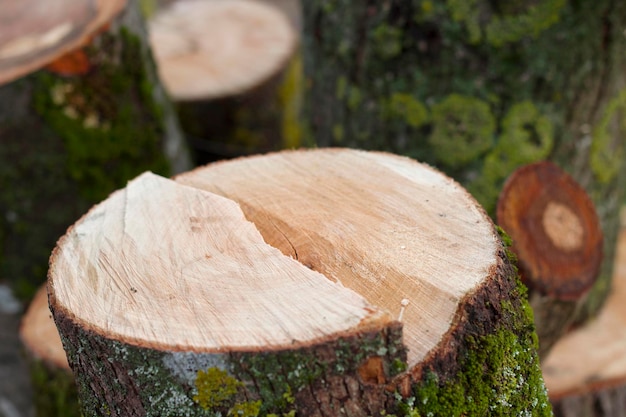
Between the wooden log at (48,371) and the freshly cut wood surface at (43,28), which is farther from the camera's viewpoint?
the freshly cut wood surface at (43,28)

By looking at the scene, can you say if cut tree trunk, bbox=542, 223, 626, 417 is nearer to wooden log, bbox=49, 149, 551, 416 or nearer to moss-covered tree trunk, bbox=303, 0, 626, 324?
moss-covered tree trunk, bbox=303, 0, 626, 324

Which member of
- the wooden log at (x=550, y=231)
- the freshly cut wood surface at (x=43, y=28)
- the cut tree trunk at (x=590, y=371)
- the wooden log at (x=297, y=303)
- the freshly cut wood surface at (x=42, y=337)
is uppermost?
the freshly cut wood surface at (x=43, y=28)

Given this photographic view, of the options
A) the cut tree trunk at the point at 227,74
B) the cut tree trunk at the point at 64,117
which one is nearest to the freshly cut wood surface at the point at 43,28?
the cut tree trunk at the point at 64,117

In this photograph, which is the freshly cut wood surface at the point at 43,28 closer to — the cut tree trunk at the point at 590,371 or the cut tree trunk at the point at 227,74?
the cut tree trunk at the point at 227,74

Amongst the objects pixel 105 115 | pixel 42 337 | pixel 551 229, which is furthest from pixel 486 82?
pixel 42 337

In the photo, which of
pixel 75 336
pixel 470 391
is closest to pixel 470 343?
pixel 470 391

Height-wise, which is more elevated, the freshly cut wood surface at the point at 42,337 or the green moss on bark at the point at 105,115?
the green moss on bark at the point at 105,115

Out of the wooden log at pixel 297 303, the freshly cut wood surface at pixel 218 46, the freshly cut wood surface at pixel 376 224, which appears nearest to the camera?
the wooden log at pixel 297 303

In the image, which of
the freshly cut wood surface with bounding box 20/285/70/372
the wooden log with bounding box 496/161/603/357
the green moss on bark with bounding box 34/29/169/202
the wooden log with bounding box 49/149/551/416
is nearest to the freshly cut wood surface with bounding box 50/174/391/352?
the wooden log with bounding box 49/149/551/416
